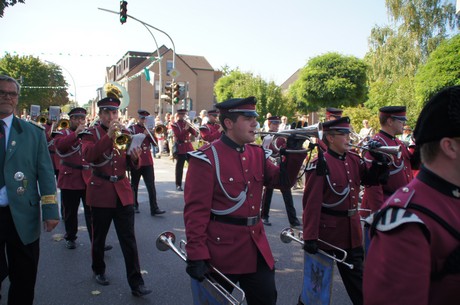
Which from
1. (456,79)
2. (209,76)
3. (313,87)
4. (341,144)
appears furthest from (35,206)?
(209,76)

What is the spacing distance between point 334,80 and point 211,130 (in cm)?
2036

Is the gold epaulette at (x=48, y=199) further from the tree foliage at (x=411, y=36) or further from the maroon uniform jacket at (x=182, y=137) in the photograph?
the tree foliage at (x=411, y=36)

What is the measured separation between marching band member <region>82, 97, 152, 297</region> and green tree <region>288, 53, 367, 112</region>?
89.0ft

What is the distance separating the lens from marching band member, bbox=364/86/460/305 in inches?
55.6

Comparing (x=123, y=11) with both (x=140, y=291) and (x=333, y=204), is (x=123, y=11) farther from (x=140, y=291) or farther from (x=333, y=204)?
(x=333, y=204)

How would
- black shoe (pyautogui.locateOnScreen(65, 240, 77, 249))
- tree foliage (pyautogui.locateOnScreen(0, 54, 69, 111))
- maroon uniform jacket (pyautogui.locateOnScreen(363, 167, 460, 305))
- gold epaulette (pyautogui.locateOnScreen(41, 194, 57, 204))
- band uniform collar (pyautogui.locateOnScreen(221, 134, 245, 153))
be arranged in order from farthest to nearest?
tree foliage (pyautogui.locateOnScreen(0, 54, 69, 111)) → black shoe (pyautogui.locateOnScreen(65, 240, 77, 249)) → gold epaulette (pyautogui.locateOnScreen(41, 194, 57, 204)) → band uniform collar (pyautogui.locateOnScreen(221, 134, 245, 153)) → maroon uniform jacket (pyautogui.locateOnScreen(363, 167, 460, 305))

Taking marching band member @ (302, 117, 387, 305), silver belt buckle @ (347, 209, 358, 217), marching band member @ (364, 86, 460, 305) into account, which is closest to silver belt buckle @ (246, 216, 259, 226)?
marching band member @ (302, 117, 387, 305)

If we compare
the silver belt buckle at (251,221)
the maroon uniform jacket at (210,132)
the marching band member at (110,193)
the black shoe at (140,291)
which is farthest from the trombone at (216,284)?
the maroon uniform jacket at (210,132)

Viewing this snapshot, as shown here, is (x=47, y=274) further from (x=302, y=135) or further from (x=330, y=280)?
(x=302, y=135)

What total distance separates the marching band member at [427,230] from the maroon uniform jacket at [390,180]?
2.74 metres

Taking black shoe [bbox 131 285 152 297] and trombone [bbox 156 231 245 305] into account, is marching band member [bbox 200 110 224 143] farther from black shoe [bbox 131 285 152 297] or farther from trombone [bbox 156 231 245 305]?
trombone [bbox 156 231 245 305]

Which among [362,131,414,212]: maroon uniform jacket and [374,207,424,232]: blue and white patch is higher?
[374,207,424,232]: blue and white patch

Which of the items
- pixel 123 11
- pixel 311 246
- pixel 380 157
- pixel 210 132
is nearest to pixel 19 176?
pixel 311 246

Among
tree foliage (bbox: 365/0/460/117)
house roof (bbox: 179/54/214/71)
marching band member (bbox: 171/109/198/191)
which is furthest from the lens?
house roof (bbox: 179/54/214/71)
